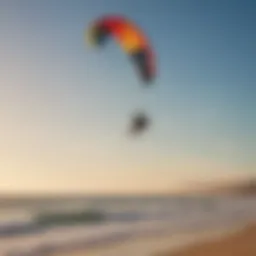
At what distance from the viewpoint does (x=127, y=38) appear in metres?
1.29

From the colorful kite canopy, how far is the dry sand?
0.44m

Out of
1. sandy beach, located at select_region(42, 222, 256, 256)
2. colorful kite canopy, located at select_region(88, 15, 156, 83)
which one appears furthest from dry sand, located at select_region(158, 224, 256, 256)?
colorful kite canopy, located at select_region(88, 15, 156, 83)

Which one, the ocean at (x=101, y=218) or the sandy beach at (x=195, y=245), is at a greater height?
the ocean at (x=101, y=218)

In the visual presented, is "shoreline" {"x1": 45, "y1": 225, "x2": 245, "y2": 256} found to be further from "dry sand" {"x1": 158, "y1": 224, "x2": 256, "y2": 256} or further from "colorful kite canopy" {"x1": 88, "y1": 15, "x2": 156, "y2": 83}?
"colorful kite canopy" {"x1": 88, "y1": 15, "x2": 156, "y2": 83}

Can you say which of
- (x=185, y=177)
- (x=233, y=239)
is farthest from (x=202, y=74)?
(x=233, y=239)

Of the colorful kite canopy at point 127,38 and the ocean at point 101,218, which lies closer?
the ocean at point 101,218

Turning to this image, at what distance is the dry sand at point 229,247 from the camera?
4.29 ft

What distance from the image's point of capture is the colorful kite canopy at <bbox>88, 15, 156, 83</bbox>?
50.4 inches

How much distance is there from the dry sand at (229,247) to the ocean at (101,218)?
4 centimetres

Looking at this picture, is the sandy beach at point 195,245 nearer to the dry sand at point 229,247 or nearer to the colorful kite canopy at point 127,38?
the dry sand at point 229,247

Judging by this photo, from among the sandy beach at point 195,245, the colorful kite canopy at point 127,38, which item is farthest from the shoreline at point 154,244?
the colorful kite canopy at point 127,38

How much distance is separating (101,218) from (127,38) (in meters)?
0.44

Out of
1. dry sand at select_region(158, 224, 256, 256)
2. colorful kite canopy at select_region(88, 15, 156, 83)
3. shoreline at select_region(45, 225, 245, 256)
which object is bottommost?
dry sand at select_region(158, 224, 256, 256)

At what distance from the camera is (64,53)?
4.20 ft
